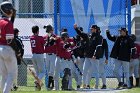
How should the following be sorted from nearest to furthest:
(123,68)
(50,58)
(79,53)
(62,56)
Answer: (62,56), (50,58), (123,68), (79,53)

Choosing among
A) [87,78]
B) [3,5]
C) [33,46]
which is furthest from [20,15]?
[3,5]

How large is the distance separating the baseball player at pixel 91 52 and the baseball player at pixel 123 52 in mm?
735

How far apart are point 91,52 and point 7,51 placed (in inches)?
202

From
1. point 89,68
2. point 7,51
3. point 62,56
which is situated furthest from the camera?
point 89,68

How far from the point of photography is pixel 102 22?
16.0 m

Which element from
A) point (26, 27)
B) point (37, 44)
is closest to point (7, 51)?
point (37, 44)

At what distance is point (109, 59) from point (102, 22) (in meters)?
1.29

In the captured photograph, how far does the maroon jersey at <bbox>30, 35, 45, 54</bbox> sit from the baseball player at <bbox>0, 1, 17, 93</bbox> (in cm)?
449

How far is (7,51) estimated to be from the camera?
9750mm

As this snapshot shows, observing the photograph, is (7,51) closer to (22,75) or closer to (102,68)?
(102,68)

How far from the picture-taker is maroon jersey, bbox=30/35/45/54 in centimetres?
1450

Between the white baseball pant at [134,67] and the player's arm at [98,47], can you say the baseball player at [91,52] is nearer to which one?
the player's arm at [98,47]

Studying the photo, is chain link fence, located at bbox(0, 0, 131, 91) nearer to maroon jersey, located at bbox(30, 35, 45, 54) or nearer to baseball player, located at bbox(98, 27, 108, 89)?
baseball player, located at bbox(98, 27, 108, 89)

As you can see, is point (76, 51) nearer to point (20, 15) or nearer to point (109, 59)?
point (109, 59)
